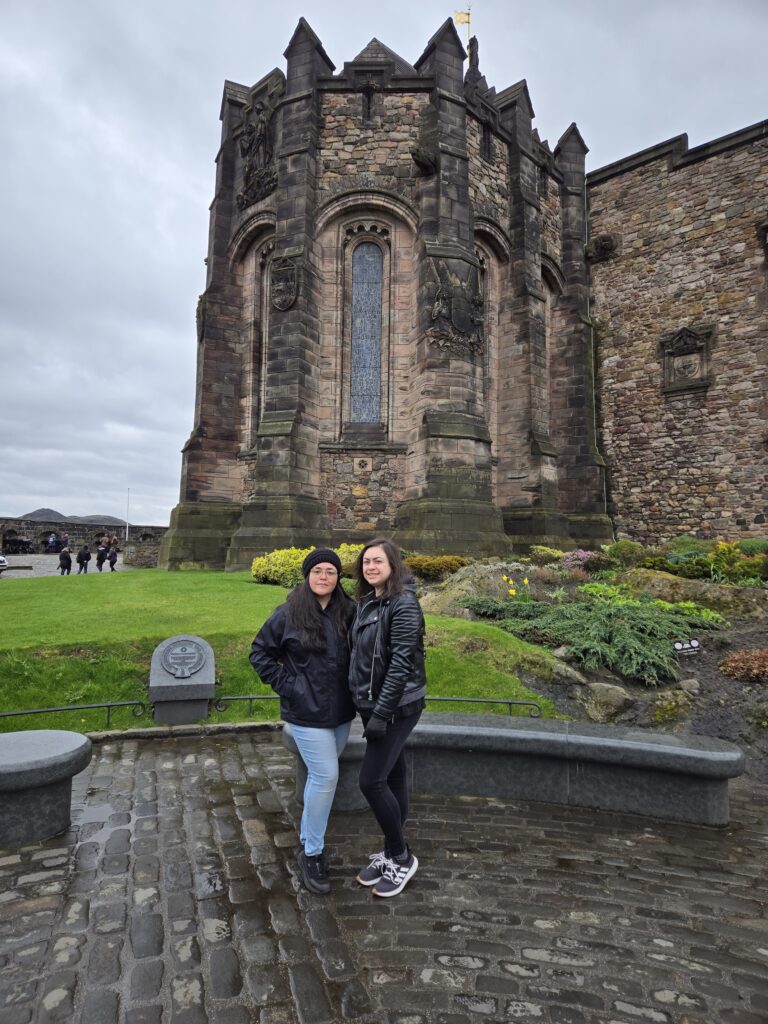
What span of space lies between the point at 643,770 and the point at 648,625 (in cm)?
436

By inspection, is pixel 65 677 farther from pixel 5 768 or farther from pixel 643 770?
pixel 643 770

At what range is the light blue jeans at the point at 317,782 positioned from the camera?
10.6ft

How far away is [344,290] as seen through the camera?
16531mm

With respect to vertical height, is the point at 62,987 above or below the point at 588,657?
below

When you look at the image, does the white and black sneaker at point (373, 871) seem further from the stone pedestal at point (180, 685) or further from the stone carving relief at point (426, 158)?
the stone carving relief at point (426, 158)

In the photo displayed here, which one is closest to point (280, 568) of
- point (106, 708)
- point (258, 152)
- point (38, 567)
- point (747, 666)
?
point (106, 708)

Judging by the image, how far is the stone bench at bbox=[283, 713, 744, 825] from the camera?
4145 millimetres

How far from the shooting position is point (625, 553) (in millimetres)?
14539

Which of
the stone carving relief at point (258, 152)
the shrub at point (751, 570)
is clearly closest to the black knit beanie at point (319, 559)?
the shrub at point (751, 570)

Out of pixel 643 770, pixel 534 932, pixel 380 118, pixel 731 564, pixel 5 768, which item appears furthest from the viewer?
pixel 380 118

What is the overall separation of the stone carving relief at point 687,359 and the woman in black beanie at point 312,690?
19151 millimetres

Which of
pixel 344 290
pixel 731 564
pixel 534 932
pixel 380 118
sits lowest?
pixel 534 932

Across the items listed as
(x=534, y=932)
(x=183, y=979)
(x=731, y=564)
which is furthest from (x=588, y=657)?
(x=731, y=564)

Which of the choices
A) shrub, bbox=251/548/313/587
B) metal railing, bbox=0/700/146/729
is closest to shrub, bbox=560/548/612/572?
shrub, bbox=251/548/313/587
